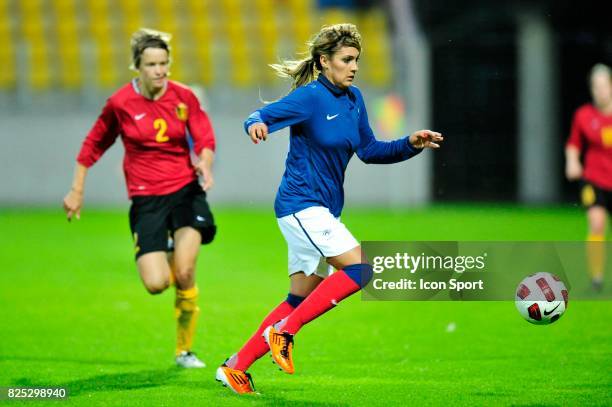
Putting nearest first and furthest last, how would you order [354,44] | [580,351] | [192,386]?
1. [354,44]
2. [192,386]
3. [580,351]

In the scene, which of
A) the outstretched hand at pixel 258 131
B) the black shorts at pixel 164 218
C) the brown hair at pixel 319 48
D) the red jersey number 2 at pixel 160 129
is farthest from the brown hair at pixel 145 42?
the outstretched hand at pixel 258 131

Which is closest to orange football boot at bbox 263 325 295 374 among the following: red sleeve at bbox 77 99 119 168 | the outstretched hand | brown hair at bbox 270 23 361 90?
the outstretched hand

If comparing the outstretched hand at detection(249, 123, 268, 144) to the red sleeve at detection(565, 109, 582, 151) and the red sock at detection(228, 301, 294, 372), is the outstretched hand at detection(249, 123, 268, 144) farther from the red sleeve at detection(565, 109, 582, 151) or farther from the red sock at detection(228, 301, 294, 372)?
the red sleeve at detection(565, 109, 582, 151)

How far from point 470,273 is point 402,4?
17617 millimetres

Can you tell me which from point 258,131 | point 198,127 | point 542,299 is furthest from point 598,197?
point 258,131

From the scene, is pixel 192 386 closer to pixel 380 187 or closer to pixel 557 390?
pixel 557 390

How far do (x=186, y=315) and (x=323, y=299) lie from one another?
1.76m

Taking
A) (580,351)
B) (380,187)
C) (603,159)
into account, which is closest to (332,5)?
(380,187)

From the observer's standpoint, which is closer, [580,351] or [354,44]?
[354,44]

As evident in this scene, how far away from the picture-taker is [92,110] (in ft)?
76.2

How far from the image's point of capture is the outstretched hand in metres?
5.74

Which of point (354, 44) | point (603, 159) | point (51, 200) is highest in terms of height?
point (354, 44)

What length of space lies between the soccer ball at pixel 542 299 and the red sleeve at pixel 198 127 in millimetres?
2263

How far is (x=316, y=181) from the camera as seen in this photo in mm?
Result: 6188
